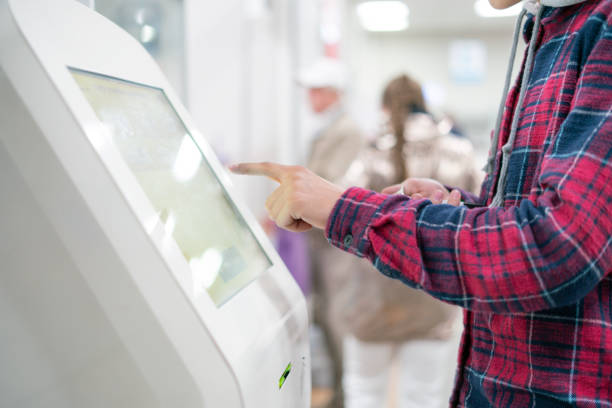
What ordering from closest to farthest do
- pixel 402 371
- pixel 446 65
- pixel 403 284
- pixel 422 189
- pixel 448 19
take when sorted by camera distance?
pixel 422 189 → pixel 403 284 → pixel 402 371 → pixel 448 19 → pixel 446 65

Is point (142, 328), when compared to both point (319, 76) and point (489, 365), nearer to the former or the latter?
point (489, 365)

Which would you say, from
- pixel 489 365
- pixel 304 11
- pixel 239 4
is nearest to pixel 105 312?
pixel 489 365

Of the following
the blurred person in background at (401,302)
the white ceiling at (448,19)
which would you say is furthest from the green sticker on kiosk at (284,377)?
the white ceiling at (448,19)

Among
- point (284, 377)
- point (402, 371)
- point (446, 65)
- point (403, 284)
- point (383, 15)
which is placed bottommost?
point (446, 65)

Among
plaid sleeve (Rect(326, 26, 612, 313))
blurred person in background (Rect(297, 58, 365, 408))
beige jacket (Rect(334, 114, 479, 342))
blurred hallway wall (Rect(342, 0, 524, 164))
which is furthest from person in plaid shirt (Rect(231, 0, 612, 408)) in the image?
blurred hallway wall (Rect(342, 0, 524, 164))

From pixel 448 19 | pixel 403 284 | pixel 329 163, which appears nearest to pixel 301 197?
pixel 403 284

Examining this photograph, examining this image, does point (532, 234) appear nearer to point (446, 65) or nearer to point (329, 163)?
point (329, 163)

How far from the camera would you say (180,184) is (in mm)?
722

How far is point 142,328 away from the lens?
1.84ft

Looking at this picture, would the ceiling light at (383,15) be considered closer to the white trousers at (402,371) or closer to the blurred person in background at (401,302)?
the blurred person in background at (401,302)

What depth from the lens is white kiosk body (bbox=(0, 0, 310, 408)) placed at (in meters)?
0.55

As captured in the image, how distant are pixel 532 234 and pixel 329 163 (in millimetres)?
2194

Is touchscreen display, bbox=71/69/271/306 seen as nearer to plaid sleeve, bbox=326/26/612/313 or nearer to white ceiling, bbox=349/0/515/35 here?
plaid sleeve, bbox=326/26/612/313

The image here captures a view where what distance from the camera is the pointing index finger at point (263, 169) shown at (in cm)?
74
